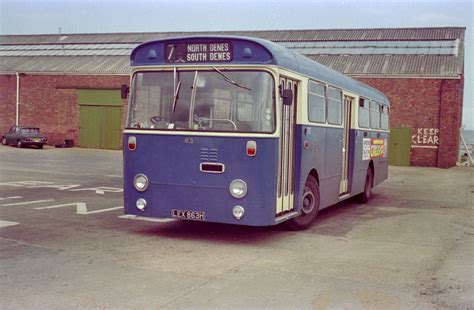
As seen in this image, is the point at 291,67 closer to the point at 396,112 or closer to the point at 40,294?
the point at 40,294

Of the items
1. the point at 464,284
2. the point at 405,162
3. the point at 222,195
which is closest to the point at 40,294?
the point at 222,195

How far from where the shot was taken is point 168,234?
31.0 ft

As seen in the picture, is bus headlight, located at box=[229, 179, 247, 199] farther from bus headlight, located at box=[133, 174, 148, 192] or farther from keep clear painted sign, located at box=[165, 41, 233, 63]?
keep clear painted sign, located at box=[165, 41, 233, 63]

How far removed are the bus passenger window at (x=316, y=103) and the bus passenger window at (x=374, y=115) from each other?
4791 mm

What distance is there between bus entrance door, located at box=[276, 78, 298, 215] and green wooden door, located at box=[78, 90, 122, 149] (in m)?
31.7

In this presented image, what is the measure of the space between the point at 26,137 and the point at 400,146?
24.0m

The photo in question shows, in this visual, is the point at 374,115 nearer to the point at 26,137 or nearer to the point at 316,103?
the point at 316,103

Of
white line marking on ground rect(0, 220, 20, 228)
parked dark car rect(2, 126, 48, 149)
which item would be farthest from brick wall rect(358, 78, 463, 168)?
white line marking on ground rect(0, 220, 20, 228)

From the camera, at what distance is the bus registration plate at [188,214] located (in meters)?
8.55

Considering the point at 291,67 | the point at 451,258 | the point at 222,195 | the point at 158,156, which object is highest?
the point at 291,67

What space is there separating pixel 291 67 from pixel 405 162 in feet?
87.6

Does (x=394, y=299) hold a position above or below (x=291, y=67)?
below

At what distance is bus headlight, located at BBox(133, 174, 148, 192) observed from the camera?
29.1ft

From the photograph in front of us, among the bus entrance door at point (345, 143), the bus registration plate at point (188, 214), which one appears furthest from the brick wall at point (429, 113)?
the bus registration plate at point (188, 214)
